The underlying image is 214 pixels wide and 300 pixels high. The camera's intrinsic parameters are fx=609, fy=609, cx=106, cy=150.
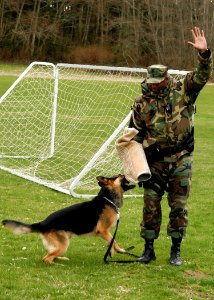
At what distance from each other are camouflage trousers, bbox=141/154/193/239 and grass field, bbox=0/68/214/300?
1.45 feet

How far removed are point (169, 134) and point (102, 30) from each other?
55617 millimetres

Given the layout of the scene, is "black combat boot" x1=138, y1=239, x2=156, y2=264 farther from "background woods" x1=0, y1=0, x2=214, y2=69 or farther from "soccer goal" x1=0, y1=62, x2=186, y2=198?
"background woods" x1=0, y1=0, x2=214, y2=69

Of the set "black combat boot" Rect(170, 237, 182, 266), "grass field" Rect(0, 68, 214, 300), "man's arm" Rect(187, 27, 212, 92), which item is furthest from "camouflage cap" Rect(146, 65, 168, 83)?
"grass field" Rect(0, 68, 214, 300)

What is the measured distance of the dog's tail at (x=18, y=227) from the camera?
6543 millimetres

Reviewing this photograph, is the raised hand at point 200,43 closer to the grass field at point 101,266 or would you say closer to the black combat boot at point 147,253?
the black combat boot at point 147,253

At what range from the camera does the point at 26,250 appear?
7.36 meters

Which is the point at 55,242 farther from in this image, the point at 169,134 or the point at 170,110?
the point at 170,110

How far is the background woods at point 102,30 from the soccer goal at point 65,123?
118ft

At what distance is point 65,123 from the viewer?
56.3 feet

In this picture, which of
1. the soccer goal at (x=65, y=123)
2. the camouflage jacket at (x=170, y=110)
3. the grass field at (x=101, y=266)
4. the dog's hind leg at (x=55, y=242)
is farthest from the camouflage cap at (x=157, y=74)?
the soccer goal at (x=65, y=123)

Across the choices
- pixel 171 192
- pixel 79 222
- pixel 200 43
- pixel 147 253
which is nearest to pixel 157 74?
pixel 200 43

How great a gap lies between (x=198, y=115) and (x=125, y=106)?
8.69m

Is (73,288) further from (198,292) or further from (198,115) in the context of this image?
(198,115)

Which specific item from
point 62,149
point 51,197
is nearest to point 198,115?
point 62,149
